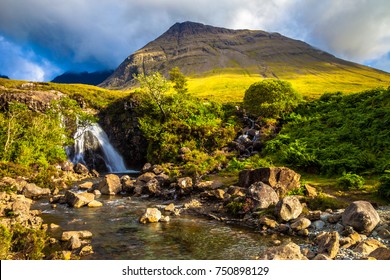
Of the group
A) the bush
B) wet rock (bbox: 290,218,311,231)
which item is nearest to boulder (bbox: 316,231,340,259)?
wet rock (bbox: 290,218,311,231)

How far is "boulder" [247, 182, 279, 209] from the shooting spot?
26127mm

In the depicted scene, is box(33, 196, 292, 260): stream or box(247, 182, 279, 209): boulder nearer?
box(33, 196, 292, 260): stream

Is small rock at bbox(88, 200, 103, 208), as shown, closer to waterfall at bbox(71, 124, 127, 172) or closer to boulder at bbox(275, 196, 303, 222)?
boulder at bbox(275, 196, 303, 222)

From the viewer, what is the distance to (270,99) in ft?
212

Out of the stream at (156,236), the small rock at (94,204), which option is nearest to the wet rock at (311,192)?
the stream at (156,236)

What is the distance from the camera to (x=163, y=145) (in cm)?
5391

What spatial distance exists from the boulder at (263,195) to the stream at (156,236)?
3658mm

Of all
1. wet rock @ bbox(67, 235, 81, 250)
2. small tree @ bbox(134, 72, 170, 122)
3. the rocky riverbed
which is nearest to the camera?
the rocky riverbed

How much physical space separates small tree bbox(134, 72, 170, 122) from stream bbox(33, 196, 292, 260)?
34253 mm

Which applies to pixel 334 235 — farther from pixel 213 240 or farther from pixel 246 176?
pixel 246 176

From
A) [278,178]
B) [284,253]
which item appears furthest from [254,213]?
[284,253]

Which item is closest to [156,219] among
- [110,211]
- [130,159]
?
[110,211]

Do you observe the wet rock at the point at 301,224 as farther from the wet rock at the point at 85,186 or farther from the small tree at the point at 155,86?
the small tree at the point at 155,86

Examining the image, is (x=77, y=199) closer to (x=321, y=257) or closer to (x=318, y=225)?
(x=318, y=225)
